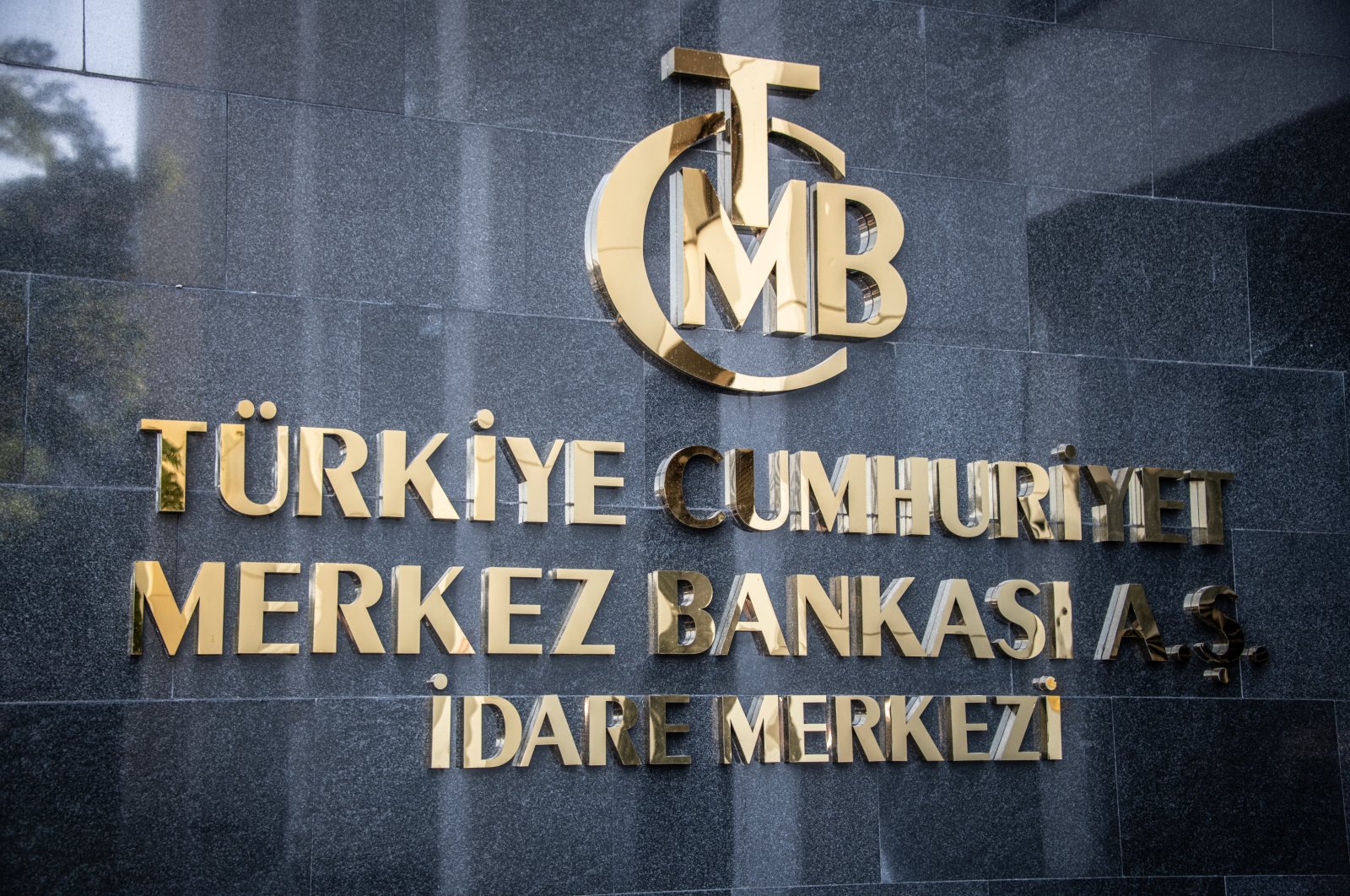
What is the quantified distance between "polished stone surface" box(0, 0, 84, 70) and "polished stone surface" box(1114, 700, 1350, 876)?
15.8 ft

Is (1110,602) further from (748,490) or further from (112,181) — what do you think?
(112,181)

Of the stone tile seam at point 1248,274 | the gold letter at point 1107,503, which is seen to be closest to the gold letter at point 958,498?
the gold letter at point 1107,503

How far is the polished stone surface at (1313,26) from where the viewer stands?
302 inches

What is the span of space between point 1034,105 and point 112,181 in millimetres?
3839

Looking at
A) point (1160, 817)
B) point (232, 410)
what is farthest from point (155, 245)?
point (1160, 817)

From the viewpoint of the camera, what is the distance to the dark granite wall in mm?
5664

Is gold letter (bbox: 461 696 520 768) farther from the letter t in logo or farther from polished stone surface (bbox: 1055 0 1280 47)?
polished stone surface (bbox: 1055 0 1280 47)

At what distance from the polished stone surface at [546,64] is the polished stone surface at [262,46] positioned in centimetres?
13

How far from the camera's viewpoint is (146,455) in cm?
572

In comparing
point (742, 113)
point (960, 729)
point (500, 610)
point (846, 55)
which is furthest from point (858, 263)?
point (500, 610)

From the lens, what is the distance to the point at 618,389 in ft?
20.9

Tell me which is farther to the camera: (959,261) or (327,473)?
(959,261)

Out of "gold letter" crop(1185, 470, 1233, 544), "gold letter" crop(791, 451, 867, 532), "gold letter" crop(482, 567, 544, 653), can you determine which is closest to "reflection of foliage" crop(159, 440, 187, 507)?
"gold letter" crop(482, 567, 544, 653)

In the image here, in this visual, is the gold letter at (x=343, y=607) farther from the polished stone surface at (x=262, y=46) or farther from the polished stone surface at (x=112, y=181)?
the polished stone surface at (x=262, y=46)
